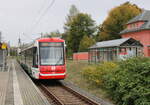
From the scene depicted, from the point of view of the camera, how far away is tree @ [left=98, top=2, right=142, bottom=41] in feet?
223

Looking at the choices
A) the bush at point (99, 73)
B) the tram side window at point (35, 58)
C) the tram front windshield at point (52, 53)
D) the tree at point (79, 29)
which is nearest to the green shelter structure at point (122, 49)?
the tram front windshield at point (52, 53)

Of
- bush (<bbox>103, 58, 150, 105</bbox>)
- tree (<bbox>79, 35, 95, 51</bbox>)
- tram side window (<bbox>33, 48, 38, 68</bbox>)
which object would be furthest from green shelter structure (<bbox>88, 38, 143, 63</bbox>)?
tree (<bbox>79, 35, 95, 51</bbox>)

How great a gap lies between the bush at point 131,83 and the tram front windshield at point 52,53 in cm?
599

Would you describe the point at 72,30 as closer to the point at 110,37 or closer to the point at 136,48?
the point at 110,37

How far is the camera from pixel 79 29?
76062 mm

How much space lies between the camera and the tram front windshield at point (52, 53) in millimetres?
18109

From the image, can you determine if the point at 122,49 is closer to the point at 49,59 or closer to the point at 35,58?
Answer: the point at 49,59

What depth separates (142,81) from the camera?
33.9ft

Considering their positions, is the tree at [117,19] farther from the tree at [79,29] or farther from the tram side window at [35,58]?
the tram side window at [35,58]

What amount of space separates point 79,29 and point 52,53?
191 feet

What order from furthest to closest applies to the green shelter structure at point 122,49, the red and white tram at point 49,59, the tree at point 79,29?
the tree at point 79,29, the green shelter structure at point 122,49, the red and white tram at point 49,59

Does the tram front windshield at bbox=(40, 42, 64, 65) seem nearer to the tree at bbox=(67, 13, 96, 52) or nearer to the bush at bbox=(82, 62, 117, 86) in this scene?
the bush at bbox=(82, 62, 117, 86)

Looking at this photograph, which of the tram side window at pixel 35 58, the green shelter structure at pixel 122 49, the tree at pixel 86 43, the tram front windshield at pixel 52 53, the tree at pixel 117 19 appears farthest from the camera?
the tree at pixel 117 19

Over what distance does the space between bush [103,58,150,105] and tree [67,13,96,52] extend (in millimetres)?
62493
